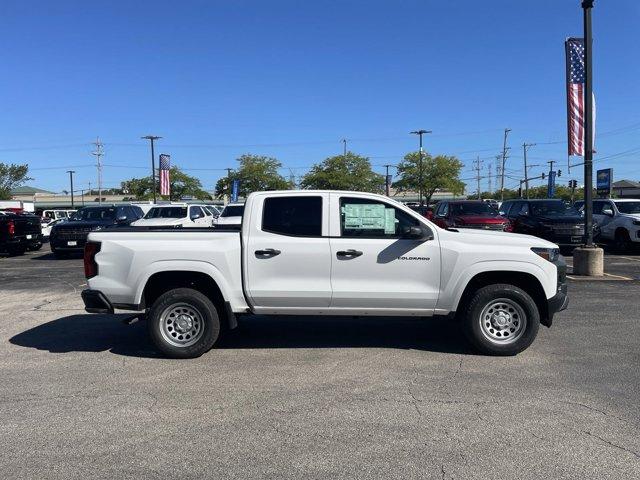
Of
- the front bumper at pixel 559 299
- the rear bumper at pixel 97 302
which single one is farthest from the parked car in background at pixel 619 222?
the rear bumper at pixel 97 302

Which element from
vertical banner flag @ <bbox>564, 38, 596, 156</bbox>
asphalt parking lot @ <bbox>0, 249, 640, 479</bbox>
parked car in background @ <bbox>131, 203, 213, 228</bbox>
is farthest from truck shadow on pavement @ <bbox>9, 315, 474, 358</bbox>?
parked car in background @ <bbox>131, 203, 213, 228</bbox>

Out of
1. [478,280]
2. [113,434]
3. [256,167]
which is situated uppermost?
[256,167]

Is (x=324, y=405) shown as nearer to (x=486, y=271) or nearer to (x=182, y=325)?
(x=182, y=325)

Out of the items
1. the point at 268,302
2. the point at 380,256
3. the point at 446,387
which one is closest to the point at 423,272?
the point at 380,256

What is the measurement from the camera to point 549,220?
57.0 feet

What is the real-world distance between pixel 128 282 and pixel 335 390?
8.95 ft

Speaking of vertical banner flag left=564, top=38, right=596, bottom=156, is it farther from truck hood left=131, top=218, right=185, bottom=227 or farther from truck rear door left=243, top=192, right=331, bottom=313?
truck hood left=131, top=218, right=185, bottom=227

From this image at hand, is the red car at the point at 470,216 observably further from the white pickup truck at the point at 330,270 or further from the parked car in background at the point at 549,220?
the white pickup truck at the point at 330,270

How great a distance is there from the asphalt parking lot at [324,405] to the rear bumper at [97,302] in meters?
0.60

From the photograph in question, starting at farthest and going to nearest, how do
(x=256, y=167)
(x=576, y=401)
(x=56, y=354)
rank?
(x=256, y=167) < (x=56, y=354) < (x=576, y=401)

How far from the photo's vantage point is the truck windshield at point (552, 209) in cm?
1828

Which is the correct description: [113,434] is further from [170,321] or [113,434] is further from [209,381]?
[170,321]

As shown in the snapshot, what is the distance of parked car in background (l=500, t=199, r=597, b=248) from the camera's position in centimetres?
1716

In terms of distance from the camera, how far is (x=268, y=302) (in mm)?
6344
